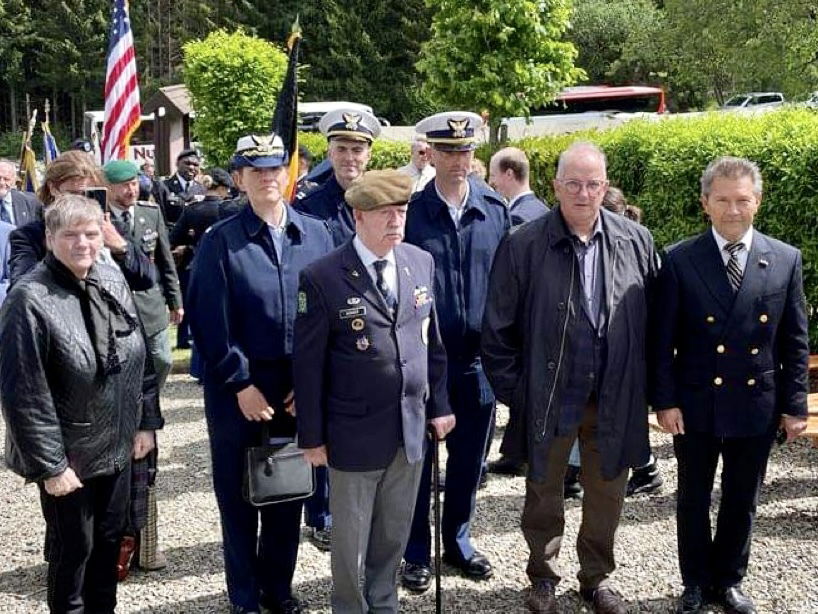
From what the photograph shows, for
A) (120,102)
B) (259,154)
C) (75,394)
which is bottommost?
(75,394)

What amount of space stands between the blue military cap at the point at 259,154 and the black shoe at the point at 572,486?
294 cm

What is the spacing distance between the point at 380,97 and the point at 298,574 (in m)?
37.4

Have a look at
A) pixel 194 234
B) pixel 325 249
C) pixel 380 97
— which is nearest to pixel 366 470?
pixel 325 249

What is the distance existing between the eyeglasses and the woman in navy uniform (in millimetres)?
1135

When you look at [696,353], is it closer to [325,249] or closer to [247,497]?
[325,249]

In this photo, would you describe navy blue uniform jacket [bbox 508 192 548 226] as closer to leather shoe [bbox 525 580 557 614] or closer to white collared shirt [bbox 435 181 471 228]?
white collared shirt [bbox 435 181 471 228]

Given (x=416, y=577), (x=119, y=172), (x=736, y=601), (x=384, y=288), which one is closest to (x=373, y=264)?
(x=384, y=288)

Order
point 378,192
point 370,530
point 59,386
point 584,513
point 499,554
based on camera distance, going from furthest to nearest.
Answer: point 499,554, point 584,513, point 370,530, point 378,192, point 59,386

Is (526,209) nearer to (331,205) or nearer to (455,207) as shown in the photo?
(331,205)

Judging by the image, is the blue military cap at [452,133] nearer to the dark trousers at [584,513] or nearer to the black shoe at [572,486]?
the dark trousers at [584,513]

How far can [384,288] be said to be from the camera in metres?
3.69

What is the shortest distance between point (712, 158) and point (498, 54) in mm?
7617

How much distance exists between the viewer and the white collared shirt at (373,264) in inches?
144

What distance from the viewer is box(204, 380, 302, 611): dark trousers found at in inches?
157
